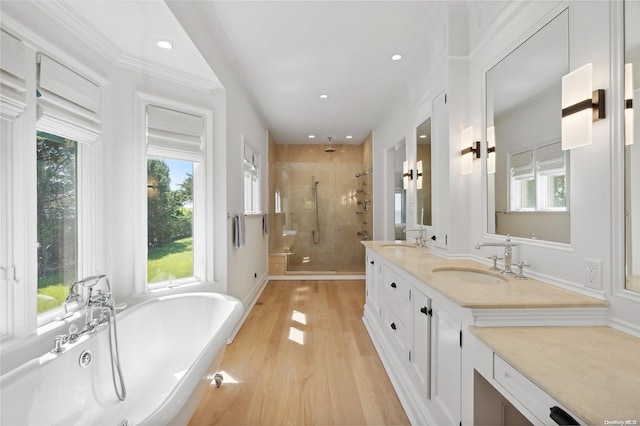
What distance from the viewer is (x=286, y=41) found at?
2.57m

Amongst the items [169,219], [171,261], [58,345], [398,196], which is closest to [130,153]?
[169,219]

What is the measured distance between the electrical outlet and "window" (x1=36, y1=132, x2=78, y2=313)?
2857 millimetres

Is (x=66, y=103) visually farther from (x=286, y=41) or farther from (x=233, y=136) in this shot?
(x=286, y=41)

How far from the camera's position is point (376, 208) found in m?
4.98

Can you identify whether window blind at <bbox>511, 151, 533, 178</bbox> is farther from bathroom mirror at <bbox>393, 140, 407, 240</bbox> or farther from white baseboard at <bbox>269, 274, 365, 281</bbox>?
white baseboard at <bbox>269, 274, 365, 281</bbox>

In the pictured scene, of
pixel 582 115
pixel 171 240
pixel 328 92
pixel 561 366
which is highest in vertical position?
pixel 328 92

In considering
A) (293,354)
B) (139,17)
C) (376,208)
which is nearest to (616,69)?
(139,17)

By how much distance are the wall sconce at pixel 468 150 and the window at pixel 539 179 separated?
365mm

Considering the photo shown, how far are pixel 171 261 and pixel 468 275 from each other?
8.16 ft

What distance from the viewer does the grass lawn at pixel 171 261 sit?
8.23 ft

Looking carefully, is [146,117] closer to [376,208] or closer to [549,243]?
[549,243]

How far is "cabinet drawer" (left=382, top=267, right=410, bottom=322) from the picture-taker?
1.97 meters

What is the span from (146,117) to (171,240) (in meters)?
1.09

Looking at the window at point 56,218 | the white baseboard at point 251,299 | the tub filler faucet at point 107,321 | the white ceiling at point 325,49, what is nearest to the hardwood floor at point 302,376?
the white baseboard at point 251,299
